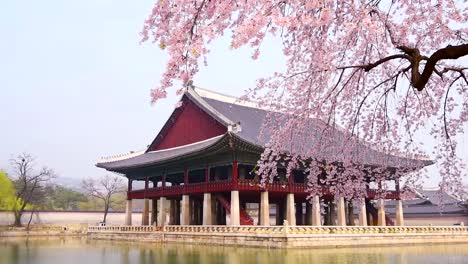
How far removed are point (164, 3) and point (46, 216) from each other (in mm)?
61953

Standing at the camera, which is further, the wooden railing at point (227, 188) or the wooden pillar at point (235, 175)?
the wooden railing at point (227, 188)

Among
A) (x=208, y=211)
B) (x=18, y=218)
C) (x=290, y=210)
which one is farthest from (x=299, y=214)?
(x=18, y=218)

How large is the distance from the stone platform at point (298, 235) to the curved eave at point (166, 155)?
5.67m

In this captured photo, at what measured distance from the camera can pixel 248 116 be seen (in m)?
44.4

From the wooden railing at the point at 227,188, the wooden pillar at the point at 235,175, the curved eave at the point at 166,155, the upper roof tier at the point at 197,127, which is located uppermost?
the upper roof tier at the point at 197,127

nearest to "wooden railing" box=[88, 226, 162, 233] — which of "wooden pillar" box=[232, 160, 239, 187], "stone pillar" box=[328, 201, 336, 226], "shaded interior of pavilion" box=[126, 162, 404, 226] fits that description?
"shaded interior of pavilion" box=[126, 162, 404, 226]

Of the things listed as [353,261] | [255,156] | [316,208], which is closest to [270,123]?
[353,261]

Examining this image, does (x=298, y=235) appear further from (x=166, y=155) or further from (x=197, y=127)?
(x=166, y=155)

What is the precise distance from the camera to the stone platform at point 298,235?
27500 mm

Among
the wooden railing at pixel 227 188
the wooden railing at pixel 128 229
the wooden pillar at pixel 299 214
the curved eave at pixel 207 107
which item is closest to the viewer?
the wooden railing at pixel 227 188

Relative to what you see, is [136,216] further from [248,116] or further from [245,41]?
[245,41]

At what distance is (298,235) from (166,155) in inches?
732

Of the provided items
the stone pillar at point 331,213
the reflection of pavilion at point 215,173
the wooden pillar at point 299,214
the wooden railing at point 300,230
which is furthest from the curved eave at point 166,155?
the stone pillar at point 331,213

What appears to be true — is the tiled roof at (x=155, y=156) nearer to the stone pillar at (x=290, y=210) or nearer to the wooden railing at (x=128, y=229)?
the wooden railing at (x=128, y=229)
